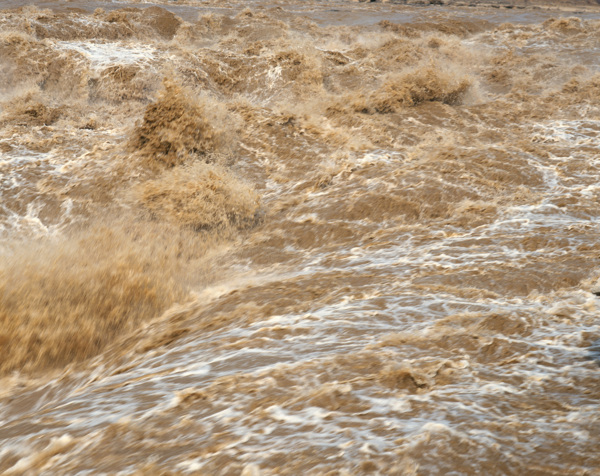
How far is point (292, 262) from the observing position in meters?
5.10

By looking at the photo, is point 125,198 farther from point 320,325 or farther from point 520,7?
point 520,7

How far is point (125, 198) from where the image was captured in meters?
6.38

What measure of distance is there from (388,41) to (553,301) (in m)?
10.6

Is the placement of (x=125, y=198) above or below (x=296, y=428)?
above

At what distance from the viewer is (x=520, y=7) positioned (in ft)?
81.2

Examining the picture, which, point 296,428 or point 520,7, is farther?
point 520,7

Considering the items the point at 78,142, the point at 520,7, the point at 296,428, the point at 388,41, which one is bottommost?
the point at 296,428

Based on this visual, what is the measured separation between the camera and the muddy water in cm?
232

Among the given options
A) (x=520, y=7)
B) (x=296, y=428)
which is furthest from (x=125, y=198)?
(x=520, y=7)

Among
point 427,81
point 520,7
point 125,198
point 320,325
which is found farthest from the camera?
point 520,7

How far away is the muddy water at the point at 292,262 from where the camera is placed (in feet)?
7.61

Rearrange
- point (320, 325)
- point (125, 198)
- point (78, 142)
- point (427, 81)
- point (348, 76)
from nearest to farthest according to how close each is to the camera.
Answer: point (320, 325) < point (125, 198) < point (78, 142) < point (427, 81) < point (348, 76)

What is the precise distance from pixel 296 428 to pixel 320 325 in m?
1.22

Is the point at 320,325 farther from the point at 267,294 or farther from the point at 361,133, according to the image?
the point at 361,133
